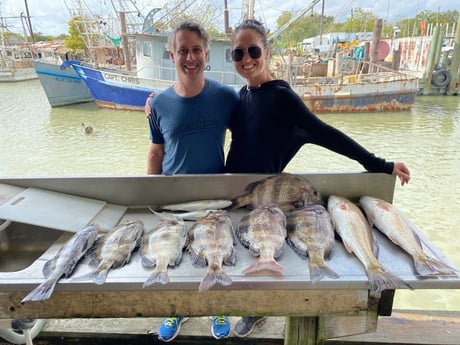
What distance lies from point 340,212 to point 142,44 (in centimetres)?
1411

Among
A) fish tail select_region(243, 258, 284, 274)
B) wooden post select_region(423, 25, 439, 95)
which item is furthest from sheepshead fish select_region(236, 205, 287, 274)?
wooden post select_region(423, 25, 439, 95)

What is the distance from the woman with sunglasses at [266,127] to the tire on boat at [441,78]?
19.0 metres

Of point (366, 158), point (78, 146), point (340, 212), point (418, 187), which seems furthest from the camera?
point (78, 146)

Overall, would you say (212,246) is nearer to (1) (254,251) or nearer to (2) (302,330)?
(1) (254,251)

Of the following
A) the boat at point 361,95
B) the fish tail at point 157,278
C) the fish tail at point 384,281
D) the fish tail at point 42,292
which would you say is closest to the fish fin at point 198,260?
the fish tail at point 157,278

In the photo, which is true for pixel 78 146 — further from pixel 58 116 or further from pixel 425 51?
pixel 425 51

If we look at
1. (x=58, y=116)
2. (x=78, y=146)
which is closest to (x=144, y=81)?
(x=58, y=116)

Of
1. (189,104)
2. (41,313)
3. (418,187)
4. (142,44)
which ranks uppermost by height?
(142,44)

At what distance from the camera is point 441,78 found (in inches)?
688

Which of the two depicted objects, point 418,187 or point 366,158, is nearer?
point 366,158

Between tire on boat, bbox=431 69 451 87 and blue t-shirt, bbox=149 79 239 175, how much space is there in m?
19.2

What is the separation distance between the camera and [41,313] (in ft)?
4.17

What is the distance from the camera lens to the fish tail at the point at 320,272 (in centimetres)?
123

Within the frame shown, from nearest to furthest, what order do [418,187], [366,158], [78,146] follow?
[366,158] → [418,187] → [78,146]
